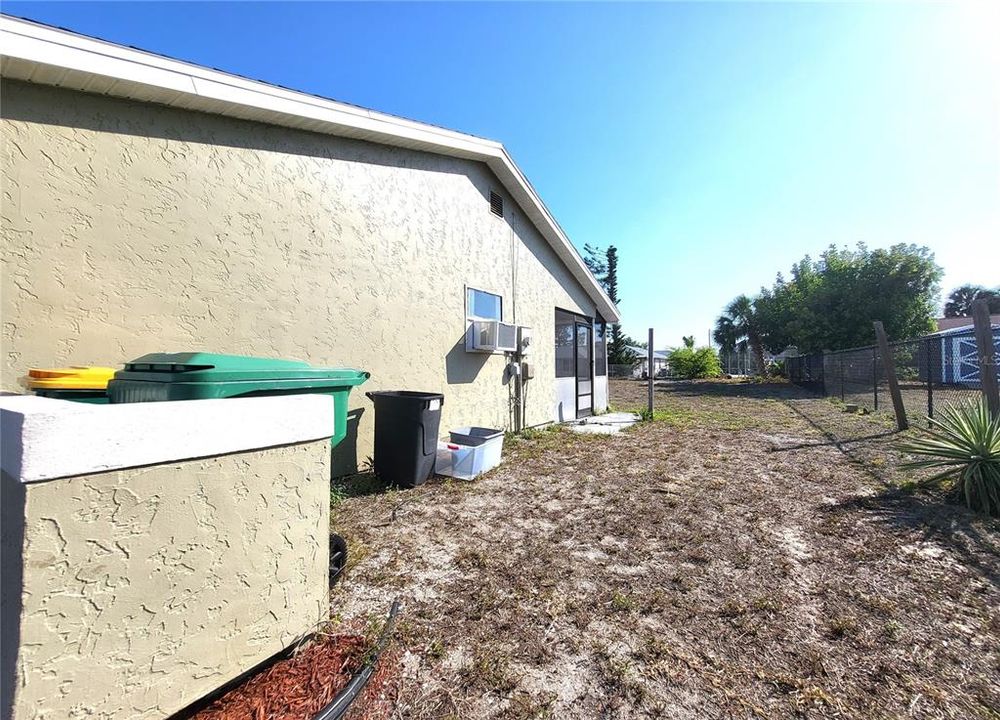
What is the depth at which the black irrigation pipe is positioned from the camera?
62.2 inches

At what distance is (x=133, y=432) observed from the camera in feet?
4.70

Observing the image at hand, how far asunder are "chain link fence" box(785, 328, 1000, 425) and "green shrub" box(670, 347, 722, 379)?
15.6m

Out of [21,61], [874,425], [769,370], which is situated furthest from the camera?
[769,370]

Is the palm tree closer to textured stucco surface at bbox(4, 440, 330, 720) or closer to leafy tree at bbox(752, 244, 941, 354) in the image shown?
leafy tree at bbox(752, 244, 941, 354)

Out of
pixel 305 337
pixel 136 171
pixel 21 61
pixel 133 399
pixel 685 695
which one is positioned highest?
pixel 21 61

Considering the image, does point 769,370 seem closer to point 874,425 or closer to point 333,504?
point 874,425

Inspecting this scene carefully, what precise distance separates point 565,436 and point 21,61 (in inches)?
304

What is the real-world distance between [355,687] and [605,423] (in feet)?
27.1

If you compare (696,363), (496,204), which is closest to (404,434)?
(496,204)

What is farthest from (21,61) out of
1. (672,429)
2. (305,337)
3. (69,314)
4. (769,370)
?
(769,370)

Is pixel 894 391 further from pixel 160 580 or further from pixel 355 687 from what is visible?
pixel 160 580

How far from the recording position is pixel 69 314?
312cm

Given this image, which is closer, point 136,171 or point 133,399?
point 133,399

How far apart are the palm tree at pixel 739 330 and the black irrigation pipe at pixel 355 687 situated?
110ft
